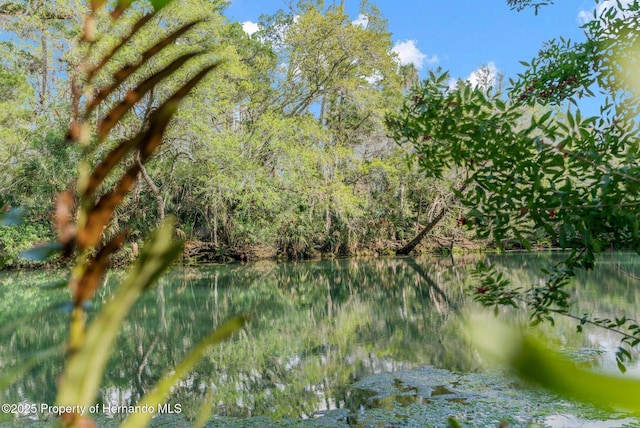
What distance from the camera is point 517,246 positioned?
2062 centimetres

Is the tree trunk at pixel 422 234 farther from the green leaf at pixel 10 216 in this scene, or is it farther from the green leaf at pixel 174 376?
the green leaf at pixel 174 376

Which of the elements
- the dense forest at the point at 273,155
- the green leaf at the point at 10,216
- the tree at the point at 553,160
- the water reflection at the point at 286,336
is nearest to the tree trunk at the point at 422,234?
the dense forest at the point at 273,155

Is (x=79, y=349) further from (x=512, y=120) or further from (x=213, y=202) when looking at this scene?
(x=213, y=202)

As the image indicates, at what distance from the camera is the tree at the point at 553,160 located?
1.91 metres

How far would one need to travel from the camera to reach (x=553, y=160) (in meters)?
1.97

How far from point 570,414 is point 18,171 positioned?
14.0 meters

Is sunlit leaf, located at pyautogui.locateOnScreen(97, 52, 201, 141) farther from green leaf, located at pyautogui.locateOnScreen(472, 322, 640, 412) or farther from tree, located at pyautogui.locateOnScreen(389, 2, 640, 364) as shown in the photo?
tree, located at pyautogui.locateOnScreen(389, 2, 640, 364)

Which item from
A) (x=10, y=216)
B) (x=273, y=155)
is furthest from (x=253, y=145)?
(x=10, y=216)

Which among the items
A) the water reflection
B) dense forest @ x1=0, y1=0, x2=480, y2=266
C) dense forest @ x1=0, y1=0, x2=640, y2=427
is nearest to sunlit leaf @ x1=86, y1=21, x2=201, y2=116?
dense forest @ x1=0, y1=0, x2=640, y2=427

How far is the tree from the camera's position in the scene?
6.28ft

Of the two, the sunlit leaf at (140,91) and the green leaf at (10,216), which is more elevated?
the sunlit leaf at (140,91)

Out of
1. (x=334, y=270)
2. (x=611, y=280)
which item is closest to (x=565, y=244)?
(x=611, y=280)

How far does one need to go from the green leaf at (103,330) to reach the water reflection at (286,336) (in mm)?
1552

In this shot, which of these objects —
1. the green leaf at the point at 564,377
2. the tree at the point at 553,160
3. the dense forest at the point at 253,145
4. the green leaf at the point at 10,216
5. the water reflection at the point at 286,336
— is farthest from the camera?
the dense forest at the point at 253,145
